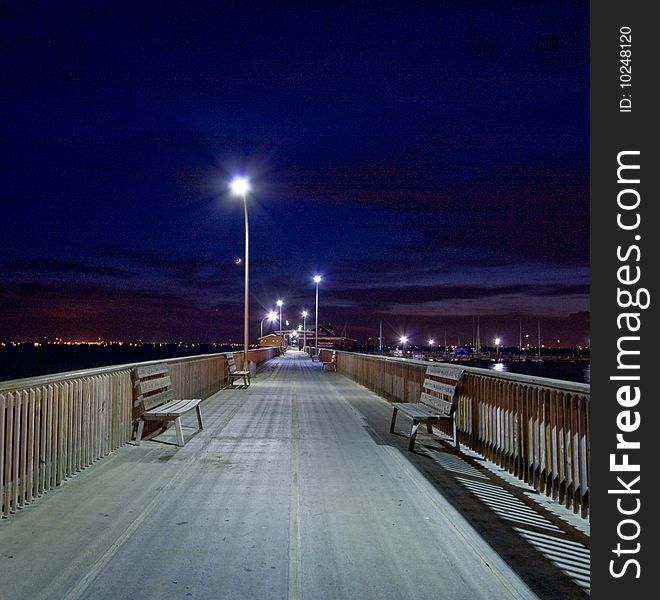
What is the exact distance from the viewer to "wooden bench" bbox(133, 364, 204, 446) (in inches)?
328

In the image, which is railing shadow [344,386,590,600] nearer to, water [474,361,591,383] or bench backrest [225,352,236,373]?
bench backrest [225,352,236,373]

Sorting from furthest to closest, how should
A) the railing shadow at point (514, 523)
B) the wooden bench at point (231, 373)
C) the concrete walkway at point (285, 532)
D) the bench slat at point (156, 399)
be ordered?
the wooden bench at point (231, 373) < the bench slat at point (156, 399) < the railing shadow at point (514, 523) < the concrete walkway at point (285, 532)

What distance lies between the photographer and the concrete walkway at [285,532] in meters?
3.80

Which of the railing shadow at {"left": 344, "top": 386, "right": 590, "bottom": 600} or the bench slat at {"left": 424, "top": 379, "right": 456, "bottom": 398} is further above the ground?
the bench slat at {"left": 424, "top": 379, "right": 456, "bottom": 398}

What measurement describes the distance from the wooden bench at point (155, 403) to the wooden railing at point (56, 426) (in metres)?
0.17

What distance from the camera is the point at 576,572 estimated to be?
4070 mm

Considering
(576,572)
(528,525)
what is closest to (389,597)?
(576,572)

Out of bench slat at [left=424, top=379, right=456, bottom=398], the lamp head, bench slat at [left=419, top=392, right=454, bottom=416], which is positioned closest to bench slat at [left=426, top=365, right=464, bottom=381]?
bench slat at [left=424, top=379, right=456, bottom=398]

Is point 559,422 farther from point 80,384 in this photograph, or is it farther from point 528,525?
point 80,384

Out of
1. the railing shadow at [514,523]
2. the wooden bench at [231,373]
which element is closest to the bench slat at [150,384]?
the railing shadow at [514,523]

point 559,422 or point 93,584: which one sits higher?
point 559,422

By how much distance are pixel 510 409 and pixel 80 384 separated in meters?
5.13

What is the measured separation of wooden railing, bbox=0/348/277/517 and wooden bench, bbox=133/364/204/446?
0.57 ft

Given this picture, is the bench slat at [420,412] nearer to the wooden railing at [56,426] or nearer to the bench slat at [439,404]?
the bench slat at [439,404]
